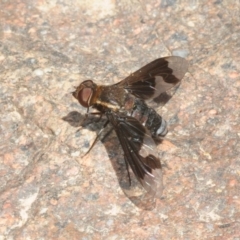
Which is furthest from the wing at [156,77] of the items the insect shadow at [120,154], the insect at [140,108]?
the insect shadow at [120,154]

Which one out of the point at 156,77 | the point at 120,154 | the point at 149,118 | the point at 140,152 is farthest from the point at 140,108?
the point at 140,152

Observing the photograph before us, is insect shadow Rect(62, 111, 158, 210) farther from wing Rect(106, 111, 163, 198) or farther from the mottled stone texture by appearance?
wing Rect(106, 111, 163, 198)

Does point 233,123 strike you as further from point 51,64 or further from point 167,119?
point 51,64

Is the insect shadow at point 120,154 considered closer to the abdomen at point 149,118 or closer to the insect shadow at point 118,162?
the insect shadow at point 118,162

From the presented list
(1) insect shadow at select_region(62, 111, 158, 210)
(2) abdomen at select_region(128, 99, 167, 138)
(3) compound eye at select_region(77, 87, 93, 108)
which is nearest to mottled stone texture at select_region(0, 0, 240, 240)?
(1) insect shadow at select_region(62, 111, 158, 210)

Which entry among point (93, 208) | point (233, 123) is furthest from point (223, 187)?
point (93, 208)

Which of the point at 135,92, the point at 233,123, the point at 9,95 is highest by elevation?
the point at 233,123
